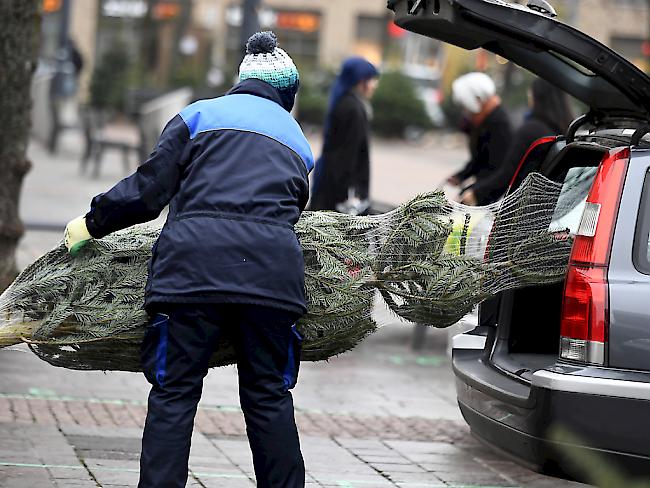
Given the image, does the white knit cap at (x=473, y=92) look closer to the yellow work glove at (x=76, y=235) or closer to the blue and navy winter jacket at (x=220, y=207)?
the blue and navy winter jacket at (x=220, y=207)

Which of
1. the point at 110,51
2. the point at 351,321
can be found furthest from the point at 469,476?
the point at 110,51

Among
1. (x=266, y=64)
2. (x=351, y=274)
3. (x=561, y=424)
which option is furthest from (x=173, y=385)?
(x=561, y=424)

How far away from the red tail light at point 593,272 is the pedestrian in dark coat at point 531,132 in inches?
125

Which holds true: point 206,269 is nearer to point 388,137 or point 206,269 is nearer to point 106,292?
point 106,292

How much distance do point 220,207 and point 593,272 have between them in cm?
139

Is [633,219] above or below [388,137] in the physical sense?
above

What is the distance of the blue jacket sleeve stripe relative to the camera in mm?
4383

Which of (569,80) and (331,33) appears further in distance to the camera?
(331,33)

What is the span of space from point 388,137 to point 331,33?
71.0ft

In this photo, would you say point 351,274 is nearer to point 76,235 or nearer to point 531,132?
point 76,235

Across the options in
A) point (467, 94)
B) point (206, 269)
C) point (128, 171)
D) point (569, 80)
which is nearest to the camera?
point (206, 269)

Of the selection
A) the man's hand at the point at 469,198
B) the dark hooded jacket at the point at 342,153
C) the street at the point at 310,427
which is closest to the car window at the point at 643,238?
the street at the point at 310,427

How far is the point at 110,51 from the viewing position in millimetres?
32906

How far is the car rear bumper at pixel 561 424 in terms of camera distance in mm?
4379
